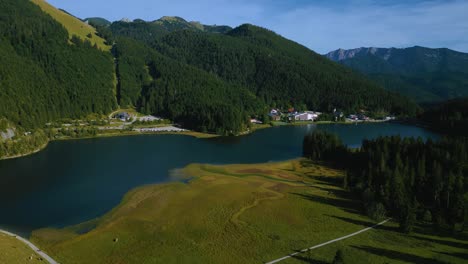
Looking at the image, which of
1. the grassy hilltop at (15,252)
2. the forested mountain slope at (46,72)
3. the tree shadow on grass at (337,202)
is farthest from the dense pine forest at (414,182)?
the forested mountain slope at (46,72)

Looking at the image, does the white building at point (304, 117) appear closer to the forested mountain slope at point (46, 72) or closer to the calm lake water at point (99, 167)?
the calm lake water at point (99, 167)

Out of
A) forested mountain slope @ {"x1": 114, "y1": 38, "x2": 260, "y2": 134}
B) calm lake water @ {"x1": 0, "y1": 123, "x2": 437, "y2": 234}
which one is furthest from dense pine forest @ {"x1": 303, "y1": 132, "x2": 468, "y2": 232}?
forested mountain slope @ {"x1": 114, "y1": 38, "x2": 260, "y2": 134}

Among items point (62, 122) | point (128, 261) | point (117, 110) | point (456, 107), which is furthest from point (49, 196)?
point (456, 107)

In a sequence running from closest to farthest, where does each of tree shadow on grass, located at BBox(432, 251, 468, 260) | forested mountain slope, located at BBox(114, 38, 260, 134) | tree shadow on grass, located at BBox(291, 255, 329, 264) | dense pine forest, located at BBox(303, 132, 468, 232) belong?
1. tree shadow on grass, located at BBox(291, 255, 329, 264)
2. tree shadow on grass, located at BBox(432, 251, 468, 260)
3. dense pine forest, located at BBox(303, 132, 468, 232)
4. forested mountain slope, located at BBox(114, 38, 260, 134)

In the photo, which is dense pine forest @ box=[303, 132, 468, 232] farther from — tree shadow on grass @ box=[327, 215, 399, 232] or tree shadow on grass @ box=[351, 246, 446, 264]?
tree shadow on grass @ box=[351, 246, 446, 264]

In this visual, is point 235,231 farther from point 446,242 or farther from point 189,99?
point 189,99

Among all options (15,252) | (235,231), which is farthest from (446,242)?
(15,252)
